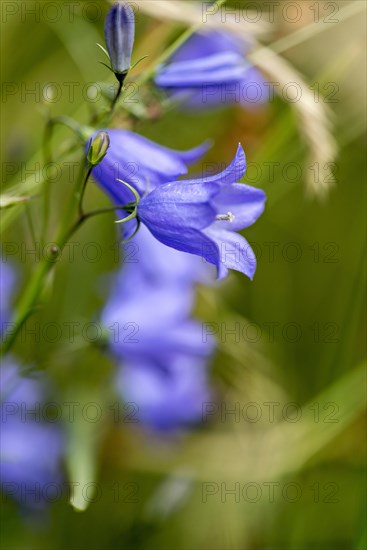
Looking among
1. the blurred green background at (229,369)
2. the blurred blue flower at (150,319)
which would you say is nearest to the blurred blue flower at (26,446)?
the blurred green background at (229,369)

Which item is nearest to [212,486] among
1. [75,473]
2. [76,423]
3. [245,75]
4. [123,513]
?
[123,513]

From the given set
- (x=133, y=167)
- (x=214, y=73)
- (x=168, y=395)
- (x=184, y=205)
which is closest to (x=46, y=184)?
(x=133, y=167)

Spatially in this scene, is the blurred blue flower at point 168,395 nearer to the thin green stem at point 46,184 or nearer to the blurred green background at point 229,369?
the blurred green background at point 229,369

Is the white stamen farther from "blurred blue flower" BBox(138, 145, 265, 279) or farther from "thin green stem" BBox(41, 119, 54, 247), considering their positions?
"thin green stem" BBox(41, 119, 54, 247)

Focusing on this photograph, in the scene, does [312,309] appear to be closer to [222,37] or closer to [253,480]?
[253,480]

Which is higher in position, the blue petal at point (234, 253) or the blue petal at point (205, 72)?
the blue petal at point (205, 72)

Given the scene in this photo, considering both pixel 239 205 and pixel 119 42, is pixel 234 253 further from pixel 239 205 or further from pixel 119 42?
pixel 119 42

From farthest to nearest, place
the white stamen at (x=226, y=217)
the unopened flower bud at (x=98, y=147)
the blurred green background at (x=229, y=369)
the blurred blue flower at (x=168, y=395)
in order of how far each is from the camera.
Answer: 1. the blurred blue flower at (x=168, y=395)
2. the blurred green background at (x=229, y=369)
3. the white stamen at (x=226, y=217)
4. the unopened flower bud at (x=98, y=147)

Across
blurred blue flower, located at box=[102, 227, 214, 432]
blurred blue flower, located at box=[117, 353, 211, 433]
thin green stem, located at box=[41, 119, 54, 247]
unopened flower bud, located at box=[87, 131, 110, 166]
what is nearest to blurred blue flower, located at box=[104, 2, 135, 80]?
unopened flower bud, located at box=[87, 131, 110, 166]
